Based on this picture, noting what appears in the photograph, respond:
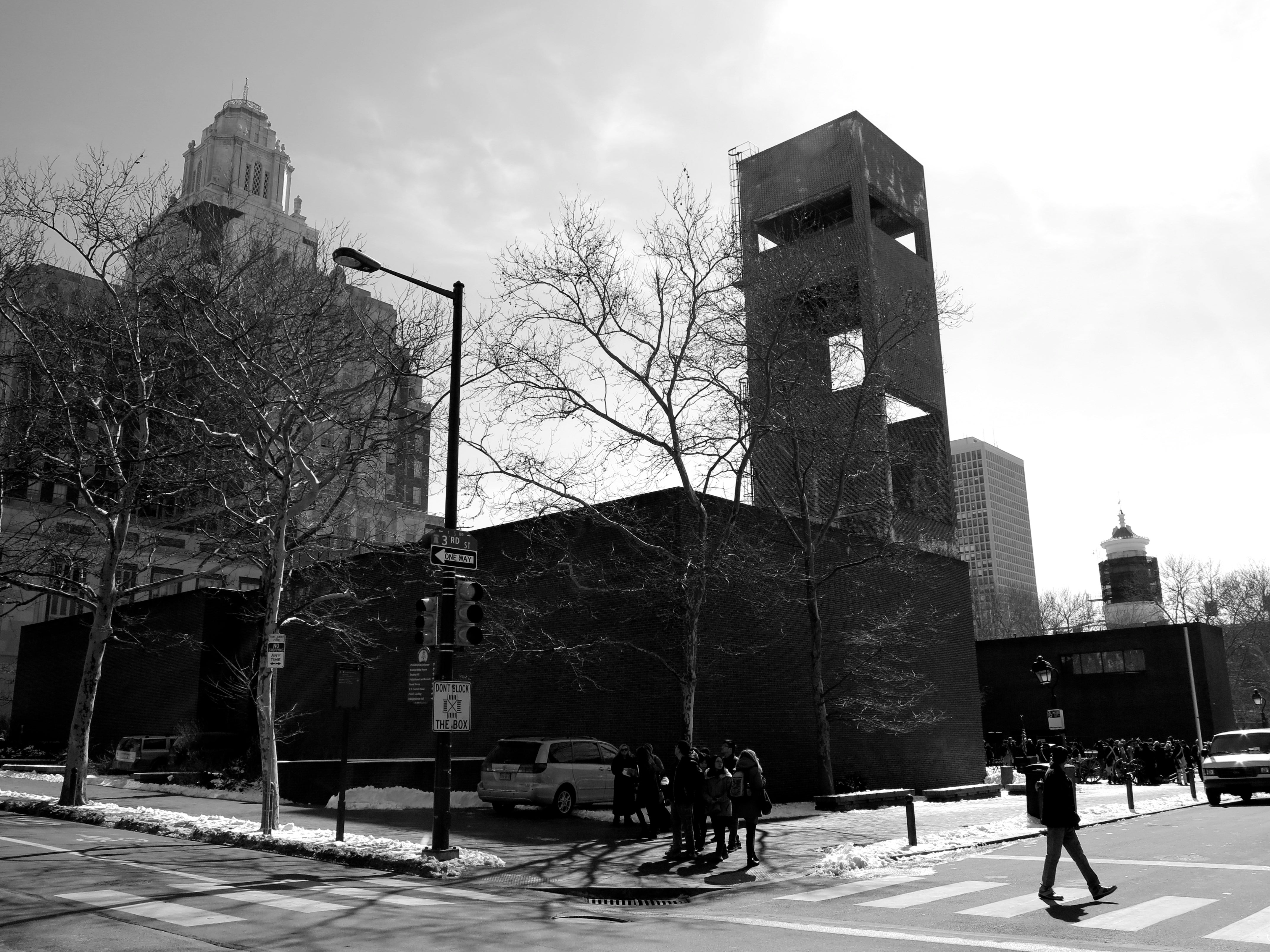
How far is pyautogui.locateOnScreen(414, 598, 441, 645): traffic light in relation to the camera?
1503cm

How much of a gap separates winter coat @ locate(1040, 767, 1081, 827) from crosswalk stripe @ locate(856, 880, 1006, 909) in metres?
1.50

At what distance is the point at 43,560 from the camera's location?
78.4ft

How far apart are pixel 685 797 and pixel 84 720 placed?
49.9 feet

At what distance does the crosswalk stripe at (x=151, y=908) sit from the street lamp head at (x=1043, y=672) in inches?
873

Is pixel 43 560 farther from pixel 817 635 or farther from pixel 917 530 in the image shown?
pixel 917 530

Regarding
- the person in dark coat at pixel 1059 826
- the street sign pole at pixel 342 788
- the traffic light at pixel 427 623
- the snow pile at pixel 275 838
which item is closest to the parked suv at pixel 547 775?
the snow pile at pixel 275 838

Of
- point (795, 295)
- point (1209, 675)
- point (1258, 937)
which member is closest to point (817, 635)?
point (795, 295)

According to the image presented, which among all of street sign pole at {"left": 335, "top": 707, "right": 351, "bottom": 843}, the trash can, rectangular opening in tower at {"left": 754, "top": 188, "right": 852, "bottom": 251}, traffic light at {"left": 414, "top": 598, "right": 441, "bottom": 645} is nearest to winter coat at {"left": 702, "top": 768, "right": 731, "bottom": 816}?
traffic light at {"left": 414, "top": 598, "right": 441, "bottom": 645}

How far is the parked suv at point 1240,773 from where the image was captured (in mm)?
27062

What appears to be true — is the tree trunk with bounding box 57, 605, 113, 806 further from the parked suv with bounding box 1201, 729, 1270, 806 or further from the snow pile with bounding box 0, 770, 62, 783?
the parked suv with bounding box 1201, 729, 1270, 806

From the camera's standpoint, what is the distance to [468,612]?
14.8 metres

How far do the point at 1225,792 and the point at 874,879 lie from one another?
19916 millimetres

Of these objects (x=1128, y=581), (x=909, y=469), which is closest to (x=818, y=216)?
(x=909, y=469)

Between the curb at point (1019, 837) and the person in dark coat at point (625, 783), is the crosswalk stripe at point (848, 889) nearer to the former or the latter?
the curb at point (1019, 837)
